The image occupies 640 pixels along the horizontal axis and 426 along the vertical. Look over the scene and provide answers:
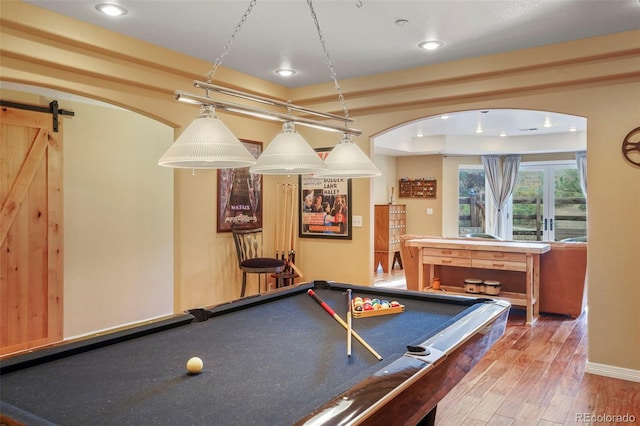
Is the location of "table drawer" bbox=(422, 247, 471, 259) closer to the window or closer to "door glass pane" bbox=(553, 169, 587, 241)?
the window

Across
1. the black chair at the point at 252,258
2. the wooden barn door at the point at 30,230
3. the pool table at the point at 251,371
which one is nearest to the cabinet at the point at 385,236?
the black chair at the point at 252,258

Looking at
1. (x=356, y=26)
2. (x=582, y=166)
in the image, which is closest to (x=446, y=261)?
(x=356, y=26)

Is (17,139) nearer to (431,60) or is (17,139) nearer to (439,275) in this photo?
(431,60)

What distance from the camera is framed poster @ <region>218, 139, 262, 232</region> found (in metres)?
4.39

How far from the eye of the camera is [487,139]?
354 inches

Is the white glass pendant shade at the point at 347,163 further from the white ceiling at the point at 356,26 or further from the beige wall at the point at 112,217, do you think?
the beige wall at the point at 112,217

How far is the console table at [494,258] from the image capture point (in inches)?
196

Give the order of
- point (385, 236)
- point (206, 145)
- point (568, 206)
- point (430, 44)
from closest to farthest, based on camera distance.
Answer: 1. point (206, 145)
2. point (430, 44)
3. point (385, 236)
4. point (568, 206)

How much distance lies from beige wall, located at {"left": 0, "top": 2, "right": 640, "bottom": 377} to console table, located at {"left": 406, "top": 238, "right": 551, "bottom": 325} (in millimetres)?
1485

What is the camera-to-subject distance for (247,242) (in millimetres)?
4602

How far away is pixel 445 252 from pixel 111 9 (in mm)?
4405

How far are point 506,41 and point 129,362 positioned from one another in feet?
11.1

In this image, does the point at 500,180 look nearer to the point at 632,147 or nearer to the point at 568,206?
the point at 568,206

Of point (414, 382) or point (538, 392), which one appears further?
point (538, 392)
